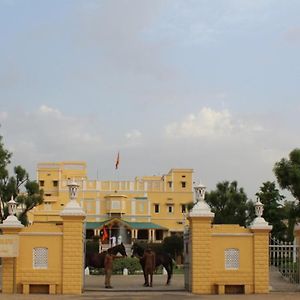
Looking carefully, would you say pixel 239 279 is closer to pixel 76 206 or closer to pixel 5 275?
Result: pixel 76 206

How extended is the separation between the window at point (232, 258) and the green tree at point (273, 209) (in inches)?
1041

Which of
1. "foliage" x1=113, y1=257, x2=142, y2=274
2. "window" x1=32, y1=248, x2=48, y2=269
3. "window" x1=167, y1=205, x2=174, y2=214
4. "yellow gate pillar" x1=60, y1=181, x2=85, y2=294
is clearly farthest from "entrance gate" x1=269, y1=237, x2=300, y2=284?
"window" x1=167, y1=205, x2=174, y2=214

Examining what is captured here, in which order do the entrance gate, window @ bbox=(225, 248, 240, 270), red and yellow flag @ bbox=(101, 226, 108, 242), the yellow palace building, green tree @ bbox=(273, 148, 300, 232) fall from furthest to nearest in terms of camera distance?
1. the yellow palace building
2. red and yellow flag @ bbox=(101, 226, 108, 242)
3. green tree @ bbox=(273, 148, 300, 232)
4. the entrance gate
5. window @ bbox=(225, 248, 240, 270)

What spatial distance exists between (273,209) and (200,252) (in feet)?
98.3

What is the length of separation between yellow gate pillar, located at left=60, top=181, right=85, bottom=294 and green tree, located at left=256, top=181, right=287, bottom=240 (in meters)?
28.3

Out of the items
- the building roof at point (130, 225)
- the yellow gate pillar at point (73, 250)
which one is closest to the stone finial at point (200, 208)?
the yellow gate pillar at point (73, 250)

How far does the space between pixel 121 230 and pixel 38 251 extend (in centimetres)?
5419

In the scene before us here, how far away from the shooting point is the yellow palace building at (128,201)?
76438 millimetres

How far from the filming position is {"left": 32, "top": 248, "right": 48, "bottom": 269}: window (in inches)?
859

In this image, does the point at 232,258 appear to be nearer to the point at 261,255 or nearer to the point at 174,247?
the point at 261,255

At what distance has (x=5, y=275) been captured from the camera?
2164cm

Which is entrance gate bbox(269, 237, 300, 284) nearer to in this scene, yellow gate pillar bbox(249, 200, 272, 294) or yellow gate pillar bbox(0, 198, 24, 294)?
yellow gate pillar bbox(249, 200, 272, 294)

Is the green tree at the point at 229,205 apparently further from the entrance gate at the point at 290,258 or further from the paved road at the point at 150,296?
the paved road at the point at 150,296

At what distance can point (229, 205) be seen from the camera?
4712 cm
